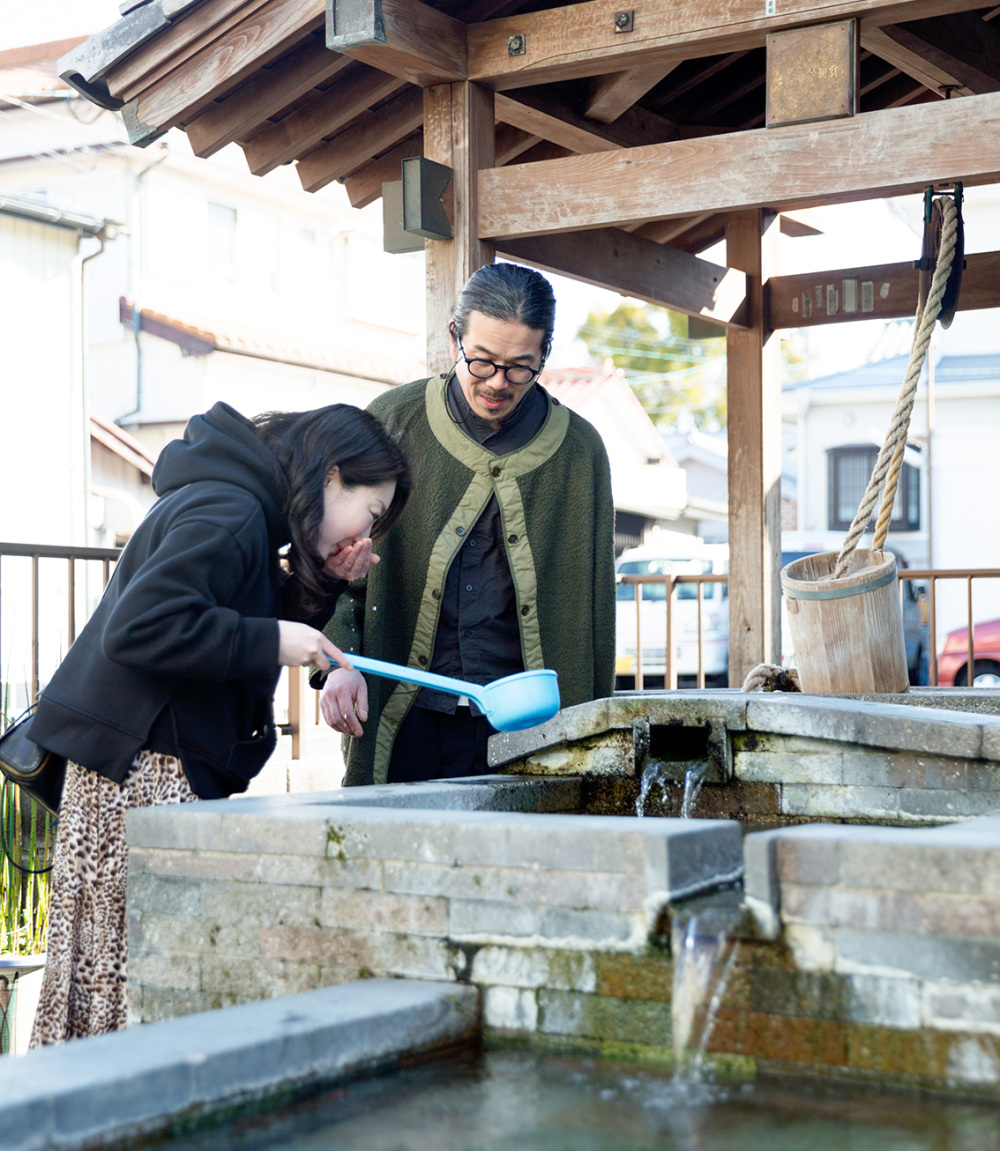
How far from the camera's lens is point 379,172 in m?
6.75

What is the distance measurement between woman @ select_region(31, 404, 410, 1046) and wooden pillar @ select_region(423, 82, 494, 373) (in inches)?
84.3

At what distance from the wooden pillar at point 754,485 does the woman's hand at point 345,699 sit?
4.36 m

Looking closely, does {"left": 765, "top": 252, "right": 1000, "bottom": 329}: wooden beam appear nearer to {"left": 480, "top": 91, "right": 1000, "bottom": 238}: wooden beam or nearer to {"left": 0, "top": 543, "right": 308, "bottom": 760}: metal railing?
{"left": 480, "top": 91, "right": 1000, "bottom": 238}: wooden beam

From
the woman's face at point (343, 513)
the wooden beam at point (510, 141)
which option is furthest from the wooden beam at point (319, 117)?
the woman's face at point (343, 513)

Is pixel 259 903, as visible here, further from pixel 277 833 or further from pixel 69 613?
pixel 69 613

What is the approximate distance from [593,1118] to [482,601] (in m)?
1.90

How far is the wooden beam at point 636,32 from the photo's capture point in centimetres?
490

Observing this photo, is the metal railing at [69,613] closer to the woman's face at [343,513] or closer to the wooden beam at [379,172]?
the wooden beam at [379,172]

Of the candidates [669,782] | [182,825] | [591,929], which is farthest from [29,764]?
[669,782]

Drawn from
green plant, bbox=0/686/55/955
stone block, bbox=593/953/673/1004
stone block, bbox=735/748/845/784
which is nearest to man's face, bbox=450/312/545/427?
stone block, bbox=735/748/845/784

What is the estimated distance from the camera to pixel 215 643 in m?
2.93

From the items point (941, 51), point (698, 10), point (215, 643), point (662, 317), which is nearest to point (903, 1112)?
point (215, 643)

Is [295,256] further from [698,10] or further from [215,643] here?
[215,643]

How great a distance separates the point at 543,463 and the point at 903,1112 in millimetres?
2256
